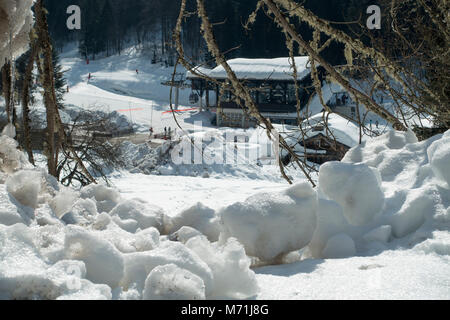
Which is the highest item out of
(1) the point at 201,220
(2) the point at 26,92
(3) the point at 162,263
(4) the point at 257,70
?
(4) the point at 257,70

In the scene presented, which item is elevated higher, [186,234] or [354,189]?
[354,189]

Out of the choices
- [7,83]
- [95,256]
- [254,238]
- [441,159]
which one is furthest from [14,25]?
[441,159]

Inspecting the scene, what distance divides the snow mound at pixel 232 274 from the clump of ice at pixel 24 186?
686 mm

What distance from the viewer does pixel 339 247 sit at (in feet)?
5.49

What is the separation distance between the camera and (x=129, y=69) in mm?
52938

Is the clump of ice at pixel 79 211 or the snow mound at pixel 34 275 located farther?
the clump of ice at pixel 79 211

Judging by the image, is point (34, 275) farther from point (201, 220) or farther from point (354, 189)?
point (354, 189)

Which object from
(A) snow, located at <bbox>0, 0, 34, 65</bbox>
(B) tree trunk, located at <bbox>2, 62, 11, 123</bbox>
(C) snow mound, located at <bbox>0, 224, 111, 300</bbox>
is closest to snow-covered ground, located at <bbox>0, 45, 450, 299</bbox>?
(C) snow mound, located at <bbox>0, 224, 111, 300</bbox>

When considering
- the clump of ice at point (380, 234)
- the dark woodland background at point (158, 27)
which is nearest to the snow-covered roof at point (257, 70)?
the dark woodland background at point (158, 27)

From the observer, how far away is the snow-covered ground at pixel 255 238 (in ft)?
3.84

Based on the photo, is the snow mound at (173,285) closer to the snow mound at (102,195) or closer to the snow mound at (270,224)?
the snow mound at (270,224)

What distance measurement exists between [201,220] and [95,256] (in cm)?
82

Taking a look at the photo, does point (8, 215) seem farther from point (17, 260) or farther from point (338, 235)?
point (338, 235)
